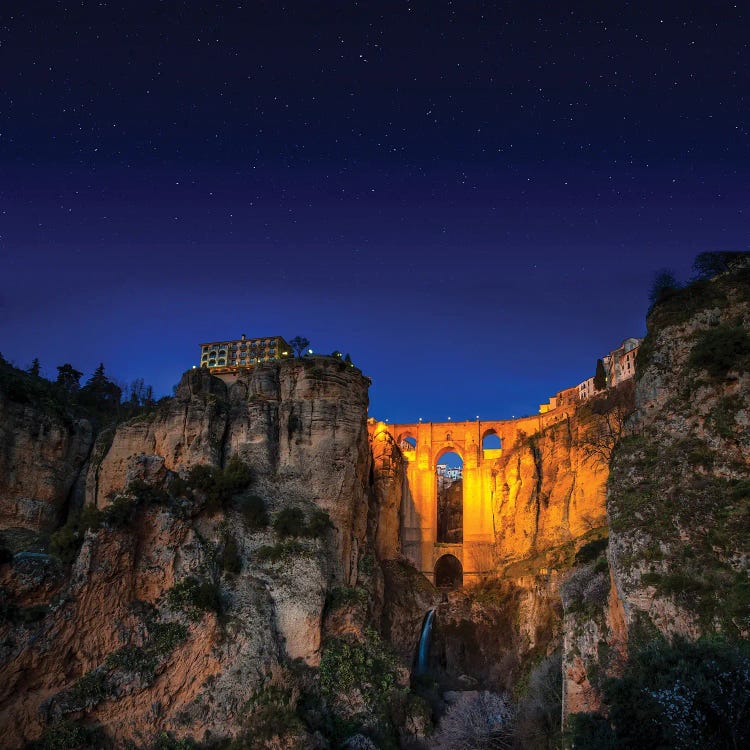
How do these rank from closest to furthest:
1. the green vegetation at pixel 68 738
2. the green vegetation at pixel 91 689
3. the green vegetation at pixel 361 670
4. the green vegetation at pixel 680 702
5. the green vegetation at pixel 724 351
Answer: the green vegetation at pixel 680 702
the green vegetation at pixel 724 351
the green vegetation at pixel 68 738
the green vegetation at pixel 91 689
the green vegetation at pixel 361 670

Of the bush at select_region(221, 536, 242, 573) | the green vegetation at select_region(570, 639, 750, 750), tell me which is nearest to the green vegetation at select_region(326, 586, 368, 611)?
the bush at select_region(221, 536, 242, 573)

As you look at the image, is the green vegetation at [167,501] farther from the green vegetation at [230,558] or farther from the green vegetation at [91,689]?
the green vegetation at [91,689]

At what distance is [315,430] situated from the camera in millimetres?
44844

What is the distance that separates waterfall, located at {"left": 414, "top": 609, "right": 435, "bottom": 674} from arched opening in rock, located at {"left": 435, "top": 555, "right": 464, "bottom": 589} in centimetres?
1028

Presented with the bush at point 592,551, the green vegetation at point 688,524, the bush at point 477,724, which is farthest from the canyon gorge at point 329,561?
the bush at point 477,724

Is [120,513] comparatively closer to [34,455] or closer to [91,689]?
[91,689]

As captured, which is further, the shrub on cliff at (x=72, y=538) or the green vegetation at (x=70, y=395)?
the green vegetation at (x=70, y=395)

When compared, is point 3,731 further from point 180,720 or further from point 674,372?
point 674,372

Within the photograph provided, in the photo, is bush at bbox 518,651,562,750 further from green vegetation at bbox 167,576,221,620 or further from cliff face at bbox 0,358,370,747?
green vegetation at bbox 167,576,221,620

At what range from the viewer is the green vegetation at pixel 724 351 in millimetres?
23641

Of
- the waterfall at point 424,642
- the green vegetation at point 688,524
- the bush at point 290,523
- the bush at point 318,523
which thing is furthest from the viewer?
the waterfall at point 424,642

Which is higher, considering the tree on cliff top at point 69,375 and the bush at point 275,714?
the tree on cliff top at point 69,375

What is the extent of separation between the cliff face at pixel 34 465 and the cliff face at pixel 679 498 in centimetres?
3288

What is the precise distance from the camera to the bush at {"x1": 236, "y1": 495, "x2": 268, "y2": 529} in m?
40.2
